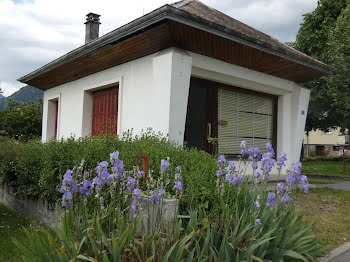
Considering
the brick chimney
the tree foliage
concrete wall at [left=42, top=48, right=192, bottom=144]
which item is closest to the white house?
concrete wall at [left=42, top=48, right=192, bottom=144]

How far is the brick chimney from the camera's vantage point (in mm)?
13781

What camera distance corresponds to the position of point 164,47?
7355 mm

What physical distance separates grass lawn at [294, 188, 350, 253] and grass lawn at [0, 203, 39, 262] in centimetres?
394

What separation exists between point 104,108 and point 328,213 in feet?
22.8

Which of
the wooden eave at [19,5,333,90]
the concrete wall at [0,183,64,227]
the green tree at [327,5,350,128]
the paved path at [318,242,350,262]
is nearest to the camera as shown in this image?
the paved path at [318,242,350,262]

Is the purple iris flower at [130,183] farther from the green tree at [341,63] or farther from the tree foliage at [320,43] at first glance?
the tree foliage at [320,43]

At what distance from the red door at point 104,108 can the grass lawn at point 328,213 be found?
5711 mm

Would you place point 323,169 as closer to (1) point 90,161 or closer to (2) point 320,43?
(2) point 320,43

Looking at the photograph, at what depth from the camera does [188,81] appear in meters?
7.12

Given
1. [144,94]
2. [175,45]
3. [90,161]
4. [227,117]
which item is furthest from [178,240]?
[227,117]

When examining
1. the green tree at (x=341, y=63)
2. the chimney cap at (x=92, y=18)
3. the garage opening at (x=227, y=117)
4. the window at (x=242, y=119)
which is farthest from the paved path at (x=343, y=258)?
the green tree at (x=341, y=63)

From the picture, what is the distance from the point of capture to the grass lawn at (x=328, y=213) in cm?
475

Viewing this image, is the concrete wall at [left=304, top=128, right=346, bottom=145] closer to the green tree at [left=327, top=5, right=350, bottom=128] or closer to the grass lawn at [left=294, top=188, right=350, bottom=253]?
the green tree at [left=327, top=5, right=350, bottom=128]

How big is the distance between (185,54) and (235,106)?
3308 mm
